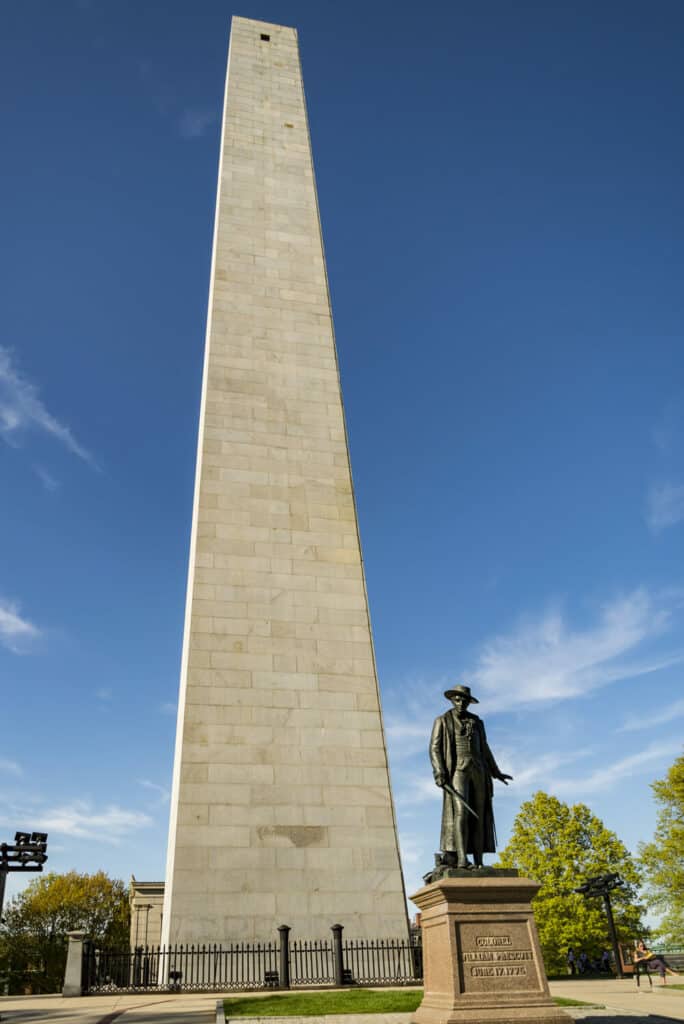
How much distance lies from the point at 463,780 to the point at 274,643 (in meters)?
10.1

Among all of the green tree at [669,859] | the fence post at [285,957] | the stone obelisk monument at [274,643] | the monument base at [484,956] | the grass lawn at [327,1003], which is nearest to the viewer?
the monument base at [484,956]

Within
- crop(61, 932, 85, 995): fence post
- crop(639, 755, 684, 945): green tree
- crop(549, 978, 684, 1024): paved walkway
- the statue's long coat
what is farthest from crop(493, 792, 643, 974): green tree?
the statue's long coat

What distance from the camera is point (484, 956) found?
352 inches

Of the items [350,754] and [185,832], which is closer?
[185,832]

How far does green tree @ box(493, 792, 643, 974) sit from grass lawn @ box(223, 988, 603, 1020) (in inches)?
1225

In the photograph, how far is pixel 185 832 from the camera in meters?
17.0

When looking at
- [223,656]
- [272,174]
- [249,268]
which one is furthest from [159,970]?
[272,174]

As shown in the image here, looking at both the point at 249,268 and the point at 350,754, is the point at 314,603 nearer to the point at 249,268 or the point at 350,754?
the point at 350,754

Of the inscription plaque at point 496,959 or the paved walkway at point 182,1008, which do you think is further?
the paved walkway at point 182,1008

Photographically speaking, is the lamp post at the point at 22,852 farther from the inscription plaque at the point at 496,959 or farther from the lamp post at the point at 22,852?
the inscription plaque at the point at 496,959

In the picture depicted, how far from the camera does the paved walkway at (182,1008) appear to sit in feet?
33.4

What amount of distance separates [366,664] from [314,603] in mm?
2204

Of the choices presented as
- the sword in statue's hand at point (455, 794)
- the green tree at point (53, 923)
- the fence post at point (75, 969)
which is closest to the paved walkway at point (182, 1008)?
the fence post at point (75, 969)

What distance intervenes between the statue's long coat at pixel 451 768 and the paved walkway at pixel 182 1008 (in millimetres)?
→ 2262
